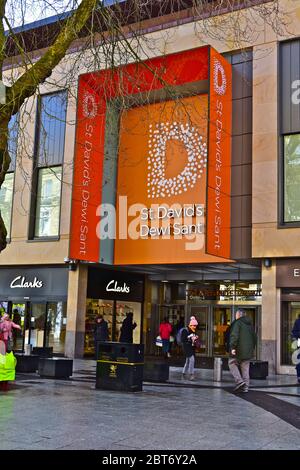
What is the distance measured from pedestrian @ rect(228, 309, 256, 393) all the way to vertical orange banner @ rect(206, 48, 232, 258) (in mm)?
5855

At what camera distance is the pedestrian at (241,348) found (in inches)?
496

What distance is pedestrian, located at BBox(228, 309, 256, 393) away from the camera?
12611mm

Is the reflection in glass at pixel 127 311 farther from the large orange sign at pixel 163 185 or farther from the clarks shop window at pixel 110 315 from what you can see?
the large orange sign at pixel 163 185

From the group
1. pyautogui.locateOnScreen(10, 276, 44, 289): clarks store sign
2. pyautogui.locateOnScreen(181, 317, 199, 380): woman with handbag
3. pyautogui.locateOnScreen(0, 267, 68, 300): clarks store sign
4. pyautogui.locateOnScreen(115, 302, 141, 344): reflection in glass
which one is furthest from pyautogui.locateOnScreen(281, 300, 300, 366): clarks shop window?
pyautogui.locateOnScreen(10, 276, 44, 289): clarks store sign

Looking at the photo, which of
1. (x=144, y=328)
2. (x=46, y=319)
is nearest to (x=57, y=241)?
(x=46, y=319)

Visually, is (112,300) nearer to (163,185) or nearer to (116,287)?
(116,287)

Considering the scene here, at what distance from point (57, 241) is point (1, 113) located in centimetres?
1487

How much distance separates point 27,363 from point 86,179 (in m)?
8.21

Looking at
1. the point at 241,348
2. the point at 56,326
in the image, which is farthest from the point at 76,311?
the point at 241,348

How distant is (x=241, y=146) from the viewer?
66.8 ft

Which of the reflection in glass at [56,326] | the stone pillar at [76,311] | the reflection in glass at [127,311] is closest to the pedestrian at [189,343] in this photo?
the stone pillar at [76,311]

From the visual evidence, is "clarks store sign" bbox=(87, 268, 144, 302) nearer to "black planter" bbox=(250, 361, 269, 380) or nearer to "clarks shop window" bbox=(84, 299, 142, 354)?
"clarks shop window" bbox=(84, 299, 142, 354)

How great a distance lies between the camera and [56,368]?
14.3 meters

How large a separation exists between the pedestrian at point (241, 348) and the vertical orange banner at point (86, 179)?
9.63 metres
